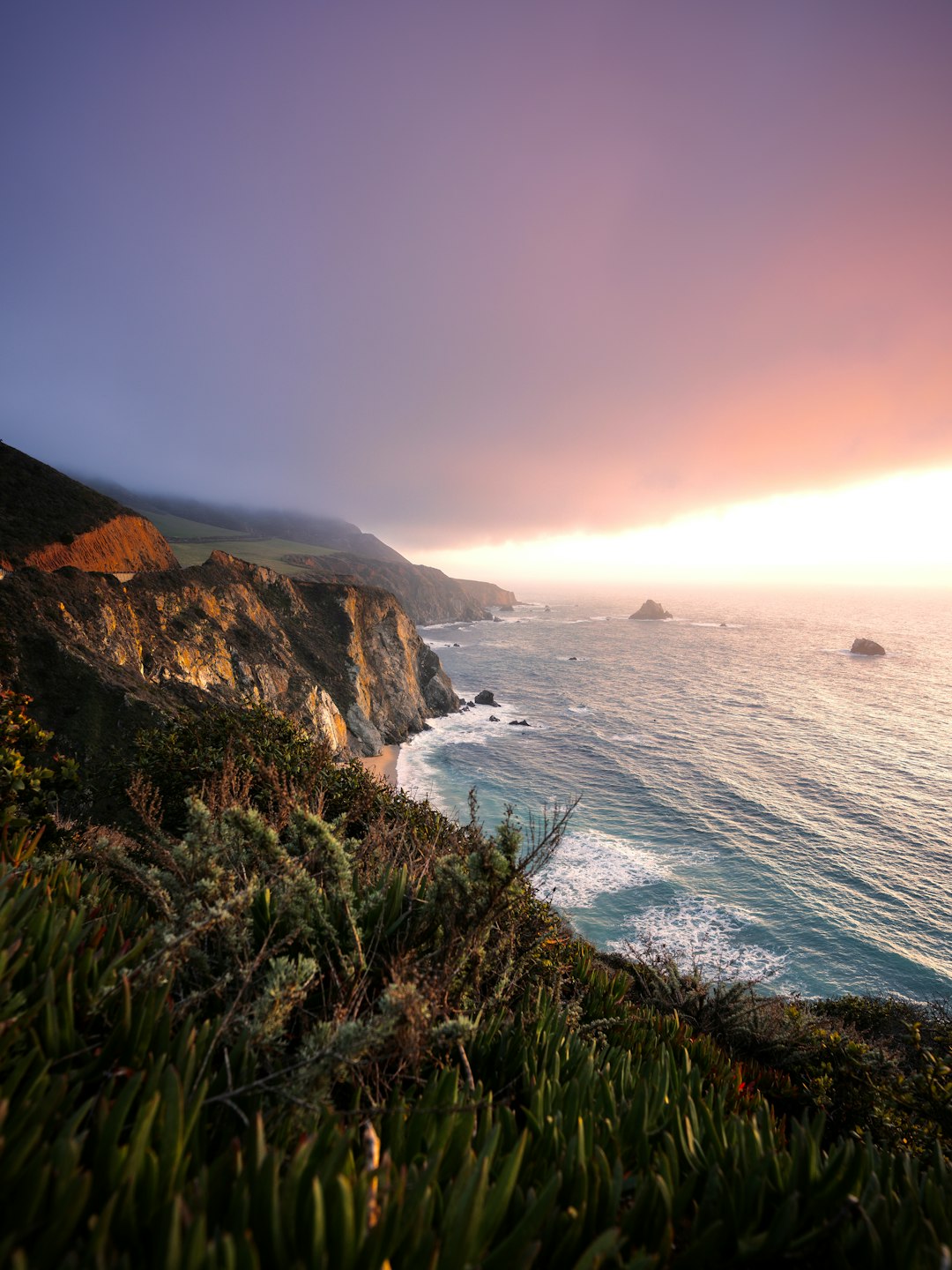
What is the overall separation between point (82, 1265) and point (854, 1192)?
2542 mm

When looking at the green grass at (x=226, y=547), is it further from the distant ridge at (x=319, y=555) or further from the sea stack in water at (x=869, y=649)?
the sea stack in water at (x=869, y=649)

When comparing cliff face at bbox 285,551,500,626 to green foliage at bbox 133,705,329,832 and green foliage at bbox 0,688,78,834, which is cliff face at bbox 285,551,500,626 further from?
green foliage at bbox 0,688,78,834

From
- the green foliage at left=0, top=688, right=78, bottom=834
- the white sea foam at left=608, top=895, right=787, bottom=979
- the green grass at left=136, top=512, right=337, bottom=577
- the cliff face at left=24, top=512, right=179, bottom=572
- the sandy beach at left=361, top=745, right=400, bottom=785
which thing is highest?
the green grass at left=136, top=512, right=337, bottom=577

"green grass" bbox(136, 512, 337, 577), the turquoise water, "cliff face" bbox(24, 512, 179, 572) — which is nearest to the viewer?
the turquoise water

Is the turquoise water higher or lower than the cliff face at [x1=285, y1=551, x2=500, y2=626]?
lower

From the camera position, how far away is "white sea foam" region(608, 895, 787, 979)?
53.7 ft

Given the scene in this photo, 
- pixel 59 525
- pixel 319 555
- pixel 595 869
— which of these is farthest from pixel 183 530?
pixel 595 869

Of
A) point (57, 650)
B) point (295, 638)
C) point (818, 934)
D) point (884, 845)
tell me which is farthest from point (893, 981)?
point (295, 638)

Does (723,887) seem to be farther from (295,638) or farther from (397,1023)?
(295,638)

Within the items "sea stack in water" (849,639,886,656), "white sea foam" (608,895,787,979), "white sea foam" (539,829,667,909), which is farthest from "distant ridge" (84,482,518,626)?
"sea stack in water" (849,639,886,656)

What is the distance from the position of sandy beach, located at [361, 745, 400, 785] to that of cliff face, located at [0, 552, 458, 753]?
89 centimetres

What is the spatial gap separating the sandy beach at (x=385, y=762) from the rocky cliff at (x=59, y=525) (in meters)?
16.4

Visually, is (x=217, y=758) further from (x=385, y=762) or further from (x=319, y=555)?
(x=319, y=555)

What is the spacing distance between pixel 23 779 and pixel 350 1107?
17.3 ft
